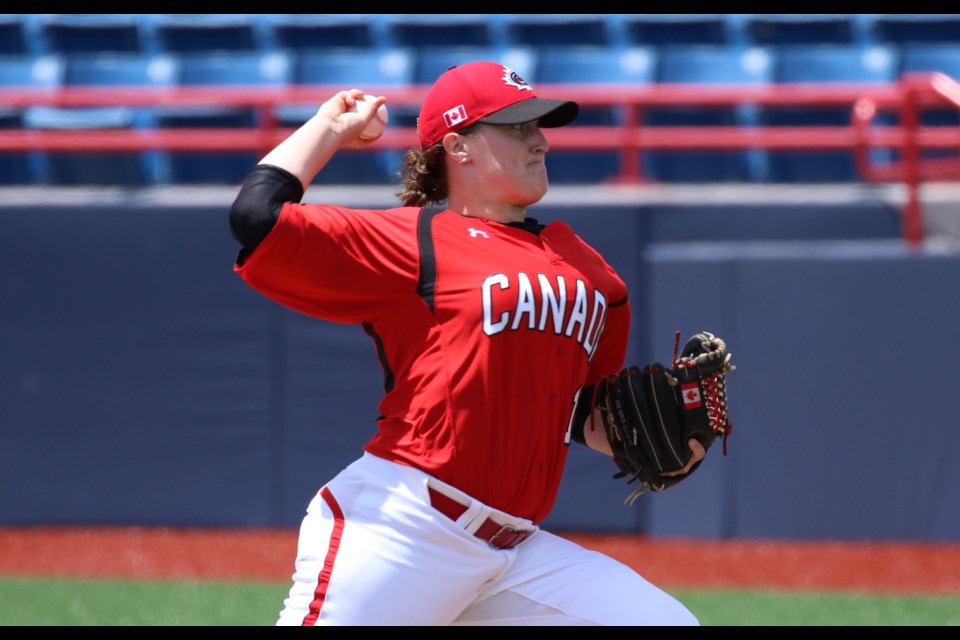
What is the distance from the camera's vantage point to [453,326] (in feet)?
8.45

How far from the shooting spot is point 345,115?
104 inches

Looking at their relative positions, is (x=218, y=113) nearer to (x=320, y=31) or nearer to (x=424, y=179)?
(x=320, y=31)

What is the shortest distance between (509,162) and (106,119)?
6865 mm

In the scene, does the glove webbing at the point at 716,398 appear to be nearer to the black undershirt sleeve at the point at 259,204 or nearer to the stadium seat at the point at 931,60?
the black undershirt sleeve at the point at 259,204

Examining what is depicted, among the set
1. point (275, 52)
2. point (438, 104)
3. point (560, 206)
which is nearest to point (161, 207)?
point (560, 206)

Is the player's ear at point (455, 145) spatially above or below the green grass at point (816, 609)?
above

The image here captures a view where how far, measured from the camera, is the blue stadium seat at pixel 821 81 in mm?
8844

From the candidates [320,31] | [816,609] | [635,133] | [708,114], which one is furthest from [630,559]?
[320,31]

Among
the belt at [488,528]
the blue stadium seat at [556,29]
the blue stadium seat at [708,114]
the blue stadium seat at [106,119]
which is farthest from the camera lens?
the blue stadium seat at [556,29]

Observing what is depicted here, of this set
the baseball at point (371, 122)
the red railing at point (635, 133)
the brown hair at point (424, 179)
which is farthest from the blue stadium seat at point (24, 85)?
the baseball at point (371, 122)

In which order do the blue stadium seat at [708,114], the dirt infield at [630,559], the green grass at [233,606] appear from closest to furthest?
the green grass at [233,606] → the dirt infield at [630,559] → the blue stadium seat at [708,114]

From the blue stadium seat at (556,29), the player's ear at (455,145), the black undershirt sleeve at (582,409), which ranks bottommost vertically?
the black undershirt sleeve at (582,409)

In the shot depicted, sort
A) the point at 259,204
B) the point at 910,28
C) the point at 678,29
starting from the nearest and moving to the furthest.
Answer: the point at 259,204 < the point at 910,28 < the point at 678,29

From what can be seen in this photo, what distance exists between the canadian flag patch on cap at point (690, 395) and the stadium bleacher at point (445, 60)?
567cm
